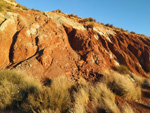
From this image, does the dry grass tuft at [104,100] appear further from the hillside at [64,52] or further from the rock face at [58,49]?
the rock face at [58,49]

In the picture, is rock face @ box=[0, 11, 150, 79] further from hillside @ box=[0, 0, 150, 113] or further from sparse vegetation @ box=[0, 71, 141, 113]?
sparse vegetation @ box=[0, 71, 141, 113]

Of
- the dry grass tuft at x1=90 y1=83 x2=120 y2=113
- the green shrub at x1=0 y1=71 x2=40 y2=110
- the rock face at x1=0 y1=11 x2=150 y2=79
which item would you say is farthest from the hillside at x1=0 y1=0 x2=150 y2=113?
the green shrub at x1=0 y1=71 x2=40 y2=110

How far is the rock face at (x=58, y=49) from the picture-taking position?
7.21 m

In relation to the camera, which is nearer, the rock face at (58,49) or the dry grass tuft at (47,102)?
the dry grass tuft at (47,102)

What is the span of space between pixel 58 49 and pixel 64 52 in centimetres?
53

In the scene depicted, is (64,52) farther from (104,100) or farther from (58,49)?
(104,100)

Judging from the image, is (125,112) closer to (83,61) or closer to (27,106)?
(27,106)

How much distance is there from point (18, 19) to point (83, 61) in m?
6.32

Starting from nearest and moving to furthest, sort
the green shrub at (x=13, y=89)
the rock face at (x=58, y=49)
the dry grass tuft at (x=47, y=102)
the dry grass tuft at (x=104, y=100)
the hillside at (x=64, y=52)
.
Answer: the dry grass tuft at (x=47, y=102) < the dry grass tuft at (x=104, y=100) < the green shrub at (x=13, y=89) < the hillside at (x=64, y=52) < the rock face at (x=58, y=49)

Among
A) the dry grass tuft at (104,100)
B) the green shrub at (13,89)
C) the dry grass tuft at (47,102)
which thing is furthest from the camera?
the green shrub at (13,89)

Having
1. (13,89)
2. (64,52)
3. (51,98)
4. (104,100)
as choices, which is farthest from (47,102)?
(64,52)

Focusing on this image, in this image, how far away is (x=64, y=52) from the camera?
8.95m

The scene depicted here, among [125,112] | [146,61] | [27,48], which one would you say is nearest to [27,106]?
[125,112]

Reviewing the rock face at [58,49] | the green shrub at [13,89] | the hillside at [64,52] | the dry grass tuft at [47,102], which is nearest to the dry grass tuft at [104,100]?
the hillside at [64,52]
